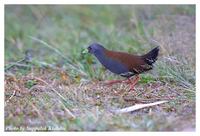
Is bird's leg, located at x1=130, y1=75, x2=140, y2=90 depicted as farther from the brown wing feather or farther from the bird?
the brown wing feather

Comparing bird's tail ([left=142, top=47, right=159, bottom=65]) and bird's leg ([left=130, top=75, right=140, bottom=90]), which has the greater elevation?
bird's tail ([left=142, top=47, right=159, bottom=65])

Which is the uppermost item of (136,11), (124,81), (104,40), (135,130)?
(136,11)

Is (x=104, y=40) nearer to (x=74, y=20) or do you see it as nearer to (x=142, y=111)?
(x=74, y=20)

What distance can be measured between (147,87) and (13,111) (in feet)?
3.95

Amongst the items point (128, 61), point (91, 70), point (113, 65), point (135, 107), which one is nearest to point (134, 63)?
point (128, 61)

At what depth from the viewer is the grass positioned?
364 cm

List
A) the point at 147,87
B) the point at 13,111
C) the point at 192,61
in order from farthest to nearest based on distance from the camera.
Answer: the point at 192,61
the point at 147,87
the point at 13,111

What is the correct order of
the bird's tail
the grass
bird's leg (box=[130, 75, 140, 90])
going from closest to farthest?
1. the grass
2. the bird's tail
3. bird's leg (box=[130, 75, 140, 90])

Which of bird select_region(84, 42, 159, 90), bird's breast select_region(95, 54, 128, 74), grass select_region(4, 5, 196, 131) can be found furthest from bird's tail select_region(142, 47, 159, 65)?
grass select_region(4, 5, 196, 131)

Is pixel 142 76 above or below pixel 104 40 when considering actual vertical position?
below

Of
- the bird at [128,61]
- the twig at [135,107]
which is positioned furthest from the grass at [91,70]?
the bird at [128,61]

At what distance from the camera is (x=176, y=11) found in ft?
21.2

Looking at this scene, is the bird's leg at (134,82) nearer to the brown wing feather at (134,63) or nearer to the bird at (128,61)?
the bird at (128,61)
